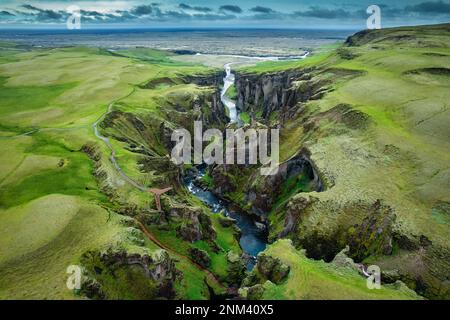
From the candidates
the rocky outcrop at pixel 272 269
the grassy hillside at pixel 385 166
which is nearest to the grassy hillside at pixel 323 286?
the rocky outcrop at pixel 272 269

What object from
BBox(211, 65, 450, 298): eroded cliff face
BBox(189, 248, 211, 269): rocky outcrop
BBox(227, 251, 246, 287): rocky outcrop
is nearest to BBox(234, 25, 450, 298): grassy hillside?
BBox(211, 65, 450, 298): eroded cliff face

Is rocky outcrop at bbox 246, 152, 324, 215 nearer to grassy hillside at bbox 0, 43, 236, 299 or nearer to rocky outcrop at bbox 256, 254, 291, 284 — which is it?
grassy hillside at bbox 0, 43, 236, 299

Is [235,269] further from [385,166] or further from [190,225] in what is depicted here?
[385,166]

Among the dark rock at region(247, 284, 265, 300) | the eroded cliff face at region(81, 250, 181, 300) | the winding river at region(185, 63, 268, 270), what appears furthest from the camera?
the winding river at region(185, 63, 268, 270)

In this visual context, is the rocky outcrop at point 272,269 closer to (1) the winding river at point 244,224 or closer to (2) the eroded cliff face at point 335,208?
(2) the eroded cliff face at point 335,208

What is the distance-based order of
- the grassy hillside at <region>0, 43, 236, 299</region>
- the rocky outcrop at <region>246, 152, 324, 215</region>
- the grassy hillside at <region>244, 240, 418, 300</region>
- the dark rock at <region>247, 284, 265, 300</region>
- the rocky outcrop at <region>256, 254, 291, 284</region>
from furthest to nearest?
1. the rocky outcrop at <region>246, 152, 324, 215</region>
2. the rocky outcrop at <region>256, 254, 291, 284</region>
3. the grassy hillside at <region>0, 43, 236, 299</region>
4. the dark rock at <region>247, 284, 265, 300</region>
5. the grassy hillside at <region>244, 240, 418, 300</region>

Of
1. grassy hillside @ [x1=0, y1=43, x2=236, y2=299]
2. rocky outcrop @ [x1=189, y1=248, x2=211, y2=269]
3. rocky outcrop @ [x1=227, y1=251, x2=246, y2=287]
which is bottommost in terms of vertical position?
rocky outcrop @ [x1=227, y1=251, x2=246, y2=287]

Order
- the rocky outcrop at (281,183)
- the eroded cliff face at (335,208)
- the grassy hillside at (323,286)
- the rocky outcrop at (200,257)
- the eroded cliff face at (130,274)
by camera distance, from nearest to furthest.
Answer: the grassy hillside at (323,286) → the eroded cliff face at (130,274) → the eroded cliff face at (335,208) → the rocky outcrop at (200,257) → the rocky outcrop at (281,183)

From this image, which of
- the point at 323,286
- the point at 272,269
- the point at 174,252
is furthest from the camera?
the point at 174,252

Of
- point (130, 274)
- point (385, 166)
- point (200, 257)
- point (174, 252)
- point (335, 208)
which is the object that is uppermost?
point (385, 166)

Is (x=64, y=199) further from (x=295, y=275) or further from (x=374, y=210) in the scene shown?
(x=374, y=210)

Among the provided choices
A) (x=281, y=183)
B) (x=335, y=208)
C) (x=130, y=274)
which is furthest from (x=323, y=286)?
(x=281, y=183)
